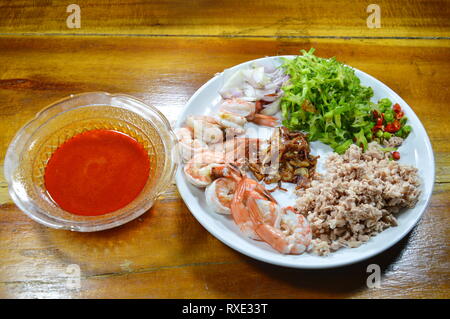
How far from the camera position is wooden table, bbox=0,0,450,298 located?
7.59 feet

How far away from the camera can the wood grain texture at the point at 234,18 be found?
11.7 ft

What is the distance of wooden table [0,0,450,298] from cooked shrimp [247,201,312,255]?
18 centimetres

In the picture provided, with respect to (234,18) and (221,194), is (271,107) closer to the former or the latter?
(221,194)

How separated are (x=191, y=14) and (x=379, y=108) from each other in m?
1.89

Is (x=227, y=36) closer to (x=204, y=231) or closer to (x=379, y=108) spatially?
(x=379, y=108)

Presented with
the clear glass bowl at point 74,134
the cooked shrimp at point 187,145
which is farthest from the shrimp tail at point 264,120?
the clear glass bowl at point 74,134

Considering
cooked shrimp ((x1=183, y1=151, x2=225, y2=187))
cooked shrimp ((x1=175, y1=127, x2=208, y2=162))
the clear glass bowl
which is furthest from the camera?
cooked shrimp ((x1=175, y1=127, x2=208, y2=162))

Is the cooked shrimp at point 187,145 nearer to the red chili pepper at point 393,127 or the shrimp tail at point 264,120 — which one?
the shrimp tail at point 264,120

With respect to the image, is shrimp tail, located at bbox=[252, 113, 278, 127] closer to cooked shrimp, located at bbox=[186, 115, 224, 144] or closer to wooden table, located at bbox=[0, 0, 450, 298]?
cooked shrimp, located at bbox=[186, 115, 224, 144]

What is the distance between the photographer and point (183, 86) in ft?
10.5

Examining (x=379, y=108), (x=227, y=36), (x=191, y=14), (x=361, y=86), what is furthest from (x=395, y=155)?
(x=191, y=14)

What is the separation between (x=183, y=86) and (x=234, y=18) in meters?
0.93

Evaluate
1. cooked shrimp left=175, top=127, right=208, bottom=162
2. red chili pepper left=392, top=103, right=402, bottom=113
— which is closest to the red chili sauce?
cooked shrimp left=175, top=127, right=208, bottom=162

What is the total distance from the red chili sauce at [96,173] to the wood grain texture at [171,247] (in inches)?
12.4
